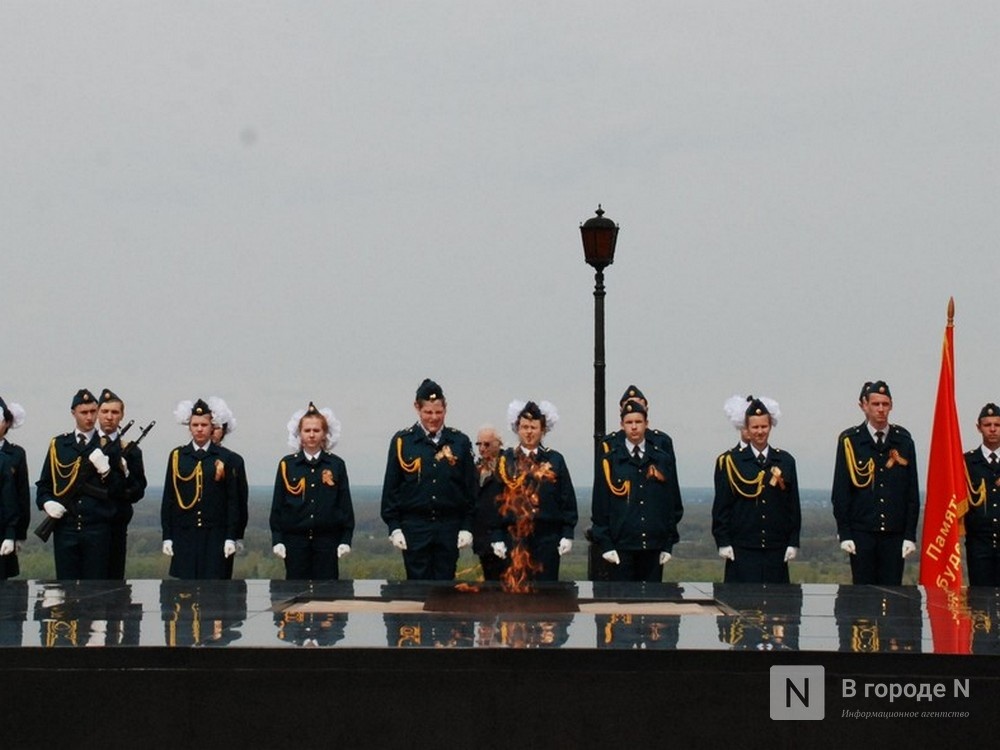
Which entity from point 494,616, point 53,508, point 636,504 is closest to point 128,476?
point 53,508

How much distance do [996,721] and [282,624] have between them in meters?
3.69

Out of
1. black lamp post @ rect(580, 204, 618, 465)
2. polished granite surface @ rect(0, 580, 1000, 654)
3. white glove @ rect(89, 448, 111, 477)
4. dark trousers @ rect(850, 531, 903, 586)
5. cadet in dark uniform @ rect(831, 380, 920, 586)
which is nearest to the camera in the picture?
polished granite surface @ rect(0, 580, 1000, 654)

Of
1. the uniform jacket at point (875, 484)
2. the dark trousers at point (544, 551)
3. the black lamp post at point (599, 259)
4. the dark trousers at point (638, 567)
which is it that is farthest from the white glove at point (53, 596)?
the uniform jacket at point (875, 484)

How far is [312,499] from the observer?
11.5 m

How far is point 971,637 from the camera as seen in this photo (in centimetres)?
725

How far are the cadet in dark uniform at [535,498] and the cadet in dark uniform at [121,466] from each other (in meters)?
3.26

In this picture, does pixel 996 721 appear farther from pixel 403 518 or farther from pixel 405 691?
pixel 403 518

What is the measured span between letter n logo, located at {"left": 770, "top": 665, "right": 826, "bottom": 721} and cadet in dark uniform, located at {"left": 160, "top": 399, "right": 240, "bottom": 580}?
650cm

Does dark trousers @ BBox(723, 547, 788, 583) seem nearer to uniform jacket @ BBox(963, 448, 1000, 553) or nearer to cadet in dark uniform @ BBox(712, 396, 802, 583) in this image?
cadet in dark uniform @ BBox(712, 396, 802, 583)

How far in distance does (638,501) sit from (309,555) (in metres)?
2.80

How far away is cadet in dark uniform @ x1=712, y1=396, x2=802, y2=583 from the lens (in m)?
11.4

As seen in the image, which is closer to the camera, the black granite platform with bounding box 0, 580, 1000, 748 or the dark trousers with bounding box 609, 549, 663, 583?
the black granite platform with bounding box 0, 580, 1000, 748

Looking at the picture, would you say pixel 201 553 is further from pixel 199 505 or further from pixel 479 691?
pixel 479 691

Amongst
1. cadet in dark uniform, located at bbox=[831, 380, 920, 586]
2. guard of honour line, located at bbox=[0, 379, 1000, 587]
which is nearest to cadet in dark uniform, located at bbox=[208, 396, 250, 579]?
guard of honour line, located at bbox=[0, 379, 1000, 587]
